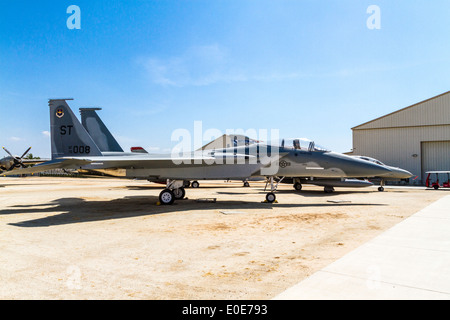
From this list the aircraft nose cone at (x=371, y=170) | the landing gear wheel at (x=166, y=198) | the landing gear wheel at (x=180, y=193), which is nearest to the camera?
the landing gear wheel at (x=166, y=198)

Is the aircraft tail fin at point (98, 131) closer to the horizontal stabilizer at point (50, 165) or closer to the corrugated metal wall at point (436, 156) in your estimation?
the horizontal stabilizer at point (50, 165)

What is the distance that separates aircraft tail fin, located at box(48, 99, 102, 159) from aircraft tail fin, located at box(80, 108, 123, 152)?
258cm

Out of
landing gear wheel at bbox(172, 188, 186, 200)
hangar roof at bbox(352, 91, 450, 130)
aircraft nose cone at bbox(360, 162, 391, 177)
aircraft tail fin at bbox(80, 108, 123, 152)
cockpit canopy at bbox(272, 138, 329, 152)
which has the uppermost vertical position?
hangar roof at bbox(352, 91, 450, 130)

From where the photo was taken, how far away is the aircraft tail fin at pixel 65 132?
11891 mm

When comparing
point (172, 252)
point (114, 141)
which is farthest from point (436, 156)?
point (172, 252)

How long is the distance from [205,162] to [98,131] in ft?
22.5

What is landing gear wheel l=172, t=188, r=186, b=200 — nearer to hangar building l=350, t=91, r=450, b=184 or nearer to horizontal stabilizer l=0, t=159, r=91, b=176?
horizontal stabilizer l=0, t=159, r=91, b=176

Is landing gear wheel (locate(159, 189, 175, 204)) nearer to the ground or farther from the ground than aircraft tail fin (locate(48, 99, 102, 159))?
nearer to the ground

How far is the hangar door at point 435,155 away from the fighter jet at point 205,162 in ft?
80.7

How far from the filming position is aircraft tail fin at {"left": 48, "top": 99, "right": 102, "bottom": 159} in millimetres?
11891

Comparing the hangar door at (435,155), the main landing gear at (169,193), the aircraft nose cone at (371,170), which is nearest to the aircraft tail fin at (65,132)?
the main landing gear at (169,193)

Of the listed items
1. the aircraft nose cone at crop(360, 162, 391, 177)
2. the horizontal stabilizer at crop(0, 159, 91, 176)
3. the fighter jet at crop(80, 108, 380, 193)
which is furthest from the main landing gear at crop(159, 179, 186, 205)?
the aircraft nose cone at crop(360, 162, 391, 177)

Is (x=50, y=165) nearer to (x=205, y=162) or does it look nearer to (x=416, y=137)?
(x=205, y=162)
